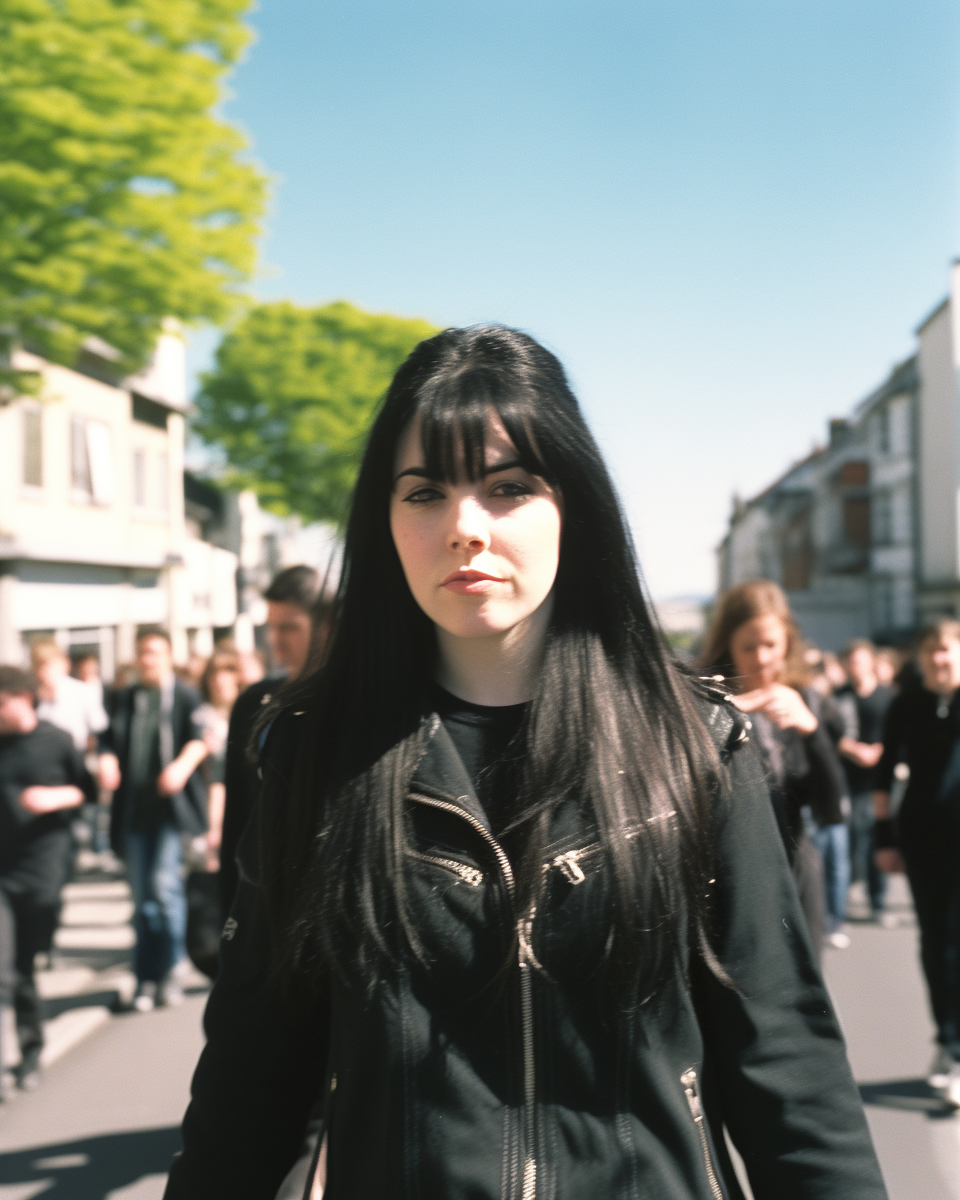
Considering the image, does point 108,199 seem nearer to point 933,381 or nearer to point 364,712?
point 364,712

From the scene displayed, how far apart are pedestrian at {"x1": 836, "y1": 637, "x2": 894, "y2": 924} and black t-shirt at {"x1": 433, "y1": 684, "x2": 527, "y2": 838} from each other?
314 inches

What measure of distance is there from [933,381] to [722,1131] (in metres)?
44.1

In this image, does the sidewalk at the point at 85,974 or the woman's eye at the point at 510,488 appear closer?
the woman's eye at the point at 510,488

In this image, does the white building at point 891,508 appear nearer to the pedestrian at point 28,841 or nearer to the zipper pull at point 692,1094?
the pedestrian at point 28,841

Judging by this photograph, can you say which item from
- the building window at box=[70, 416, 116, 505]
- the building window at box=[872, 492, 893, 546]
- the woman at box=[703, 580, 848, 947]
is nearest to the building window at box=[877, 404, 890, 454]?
the building window at box=[872, 492, 893, 546]

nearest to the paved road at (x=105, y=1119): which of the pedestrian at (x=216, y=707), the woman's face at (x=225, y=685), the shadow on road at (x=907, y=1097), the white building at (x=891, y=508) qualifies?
the pedestrian at (x=216, y=707)

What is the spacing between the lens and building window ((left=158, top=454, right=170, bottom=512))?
27844mm

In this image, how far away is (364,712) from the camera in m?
1.68

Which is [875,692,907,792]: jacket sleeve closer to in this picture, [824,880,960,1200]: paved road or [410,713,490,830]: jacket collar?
[824,880,960,1200]: paved road

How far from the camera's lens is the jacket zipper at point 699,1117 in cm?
144

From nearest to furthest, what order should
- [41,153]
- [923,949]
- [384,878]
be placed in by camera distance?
[384,878] < [923,949] < [41,153]

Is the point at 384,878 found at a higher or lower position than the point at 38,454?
lower

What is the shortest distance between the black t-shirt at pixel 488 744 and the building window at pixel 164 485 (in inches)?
1070

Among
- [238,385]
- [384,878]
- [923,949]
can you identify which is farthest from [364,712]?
[238,385]
